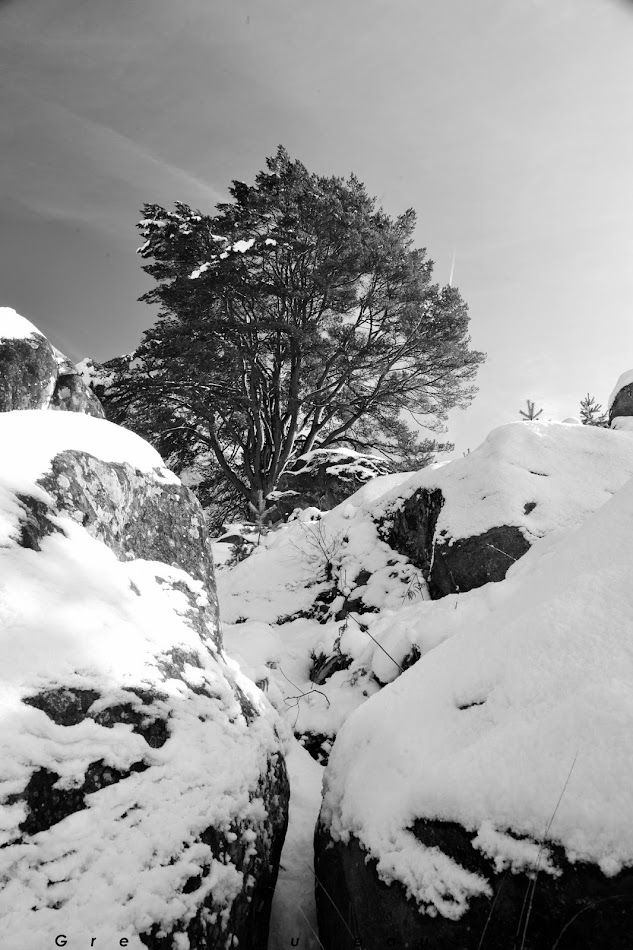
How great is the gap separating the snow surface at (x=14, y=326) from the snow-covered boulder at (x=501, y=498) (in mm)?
4234

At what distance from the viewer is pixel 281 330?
11539mm

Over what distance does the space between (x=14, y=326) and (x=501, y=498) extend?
496cm

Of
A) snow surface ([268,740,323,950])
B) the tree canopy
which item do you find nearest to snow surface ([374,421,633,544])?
snow surface ([268,740,323,950])

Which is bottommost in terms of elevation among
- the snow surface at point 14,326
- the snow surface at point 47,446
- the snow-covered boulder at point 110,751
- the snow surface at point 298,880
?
the snow surface at point 298,880

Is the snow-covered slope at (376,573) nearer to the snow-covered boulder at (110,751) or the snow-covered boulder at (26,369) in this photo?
the snow-covered boulder at (110,751)

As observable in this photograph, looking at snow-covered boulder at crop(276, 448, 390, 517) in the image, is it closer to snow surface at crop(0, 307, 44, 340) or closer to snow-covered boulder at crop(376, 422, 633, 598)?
snow-covered boulder at crop(376, 422, 633, 598)

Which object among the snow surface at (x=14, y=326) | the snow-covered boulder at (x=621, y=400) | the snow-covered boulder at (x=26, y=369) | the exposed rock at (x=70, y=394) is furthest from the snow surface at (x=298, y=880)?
the snow-covered boulder at (x=621, y=400)

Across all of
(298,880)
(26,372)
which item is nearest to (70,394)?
(26,372)

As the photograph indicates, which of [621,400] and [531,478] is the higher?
[621,400]

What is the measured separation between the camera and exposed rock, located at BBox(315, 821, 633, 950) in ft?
3.00

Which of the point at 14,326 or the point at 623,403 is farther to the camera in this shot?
the point at 623,403

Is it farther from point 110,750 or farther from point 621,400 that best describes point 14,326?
point 621,400

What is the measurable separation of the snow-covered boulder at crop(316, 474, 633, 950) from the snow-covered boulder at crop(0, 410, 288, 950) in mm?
345

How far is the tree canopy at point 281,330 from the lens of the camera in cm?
1117
